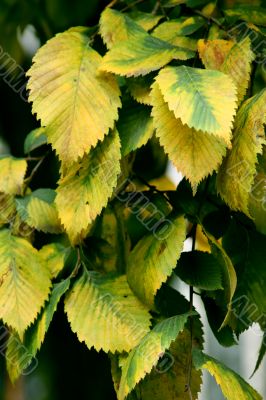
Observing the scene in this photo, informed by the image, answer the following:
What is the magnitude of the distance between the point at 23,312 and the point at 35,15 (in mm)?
727

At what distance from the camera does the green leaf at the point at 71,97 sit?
0.73m

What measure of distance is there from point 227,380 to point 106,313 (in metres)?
0.14

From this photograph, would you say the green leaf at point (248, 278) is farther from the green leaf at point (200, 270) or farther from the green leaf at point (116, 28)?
the green leaf at point (116, 28)

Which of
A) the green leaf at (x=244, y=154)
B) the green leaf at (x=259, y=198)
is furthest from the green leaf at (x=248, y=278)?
the green leaf at (x=244, y=154)

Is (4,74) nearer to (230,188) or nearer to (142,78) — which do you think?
(142,78)

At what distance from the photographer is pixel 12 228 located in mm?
844

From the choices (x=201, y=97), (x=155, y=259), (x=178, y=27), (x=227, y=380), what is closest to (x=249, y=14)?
(x=178, y=27)

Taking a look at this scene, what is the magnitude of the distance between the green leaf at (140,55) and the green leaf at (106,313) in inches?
8.7

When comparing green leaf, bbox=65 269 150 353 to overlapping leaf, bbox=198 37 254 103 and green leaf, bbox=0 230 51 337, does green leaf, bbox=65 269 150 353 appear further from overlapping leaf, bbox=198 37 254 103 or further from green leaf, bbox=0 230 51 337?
overlapping leaf, bbox=198 37 254 103

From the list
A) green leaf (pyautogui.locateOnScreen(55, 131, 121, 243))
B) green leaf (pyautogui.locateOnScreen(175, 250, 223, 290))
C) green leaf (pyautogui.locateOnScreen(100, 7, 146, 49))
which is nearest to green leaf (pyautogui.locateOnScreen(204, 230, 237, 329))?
green leaf (pyautogui.locateOnScreen(175, 250, 223, 290))

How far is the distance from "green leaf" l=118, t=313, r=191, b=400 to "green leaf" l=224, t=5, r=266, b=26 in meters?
0.33

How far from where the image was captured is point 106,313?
0.77 meters

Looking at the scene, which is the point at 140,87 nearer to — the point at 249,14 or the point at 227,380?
the point at 249,14

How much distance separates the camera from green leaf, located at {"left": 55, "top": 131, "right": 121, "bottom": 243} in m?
0.74
